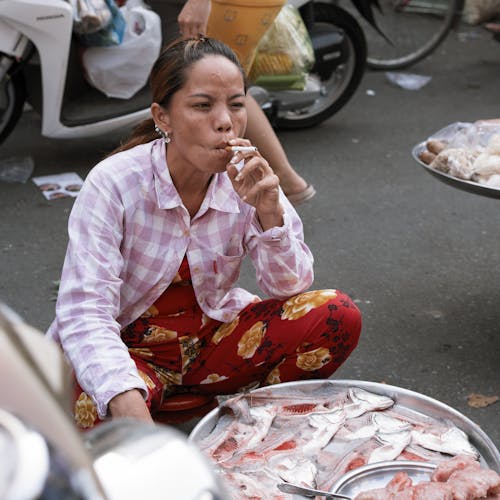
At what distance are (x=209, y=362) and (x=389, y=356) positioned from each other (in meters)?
0.95

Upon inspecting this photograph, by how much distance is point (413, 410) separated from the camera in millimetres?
2273

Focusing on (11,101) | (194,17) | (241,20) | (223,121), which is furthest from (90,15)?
(223,121)

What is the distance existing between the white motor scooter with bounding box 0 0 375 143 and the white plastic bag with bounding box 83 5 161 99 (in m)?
0.09

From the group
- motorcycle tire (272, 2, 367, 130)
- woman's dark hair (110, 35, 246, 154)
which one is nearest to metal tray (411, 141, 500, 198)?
woman's dark hair (110, 35, 246, 154)

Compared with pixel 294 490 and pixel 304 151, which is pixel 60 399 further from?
pixel 304 151

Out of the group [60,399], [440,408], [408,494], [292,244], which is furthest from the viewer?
[292,244]

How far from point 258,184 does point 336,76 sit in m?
3.59

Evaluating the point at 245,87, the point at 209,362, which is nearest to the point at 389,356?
the point at 209,362

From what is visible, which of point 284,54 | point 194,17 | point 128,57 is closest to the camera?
point 194,17

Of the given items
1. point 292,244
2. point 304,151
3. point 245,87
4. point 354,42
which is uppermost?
point 245,87

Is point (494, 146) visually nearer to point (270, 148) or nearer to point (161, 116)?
point (270, 148)

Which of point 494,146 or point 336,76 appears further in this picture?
point 336,76

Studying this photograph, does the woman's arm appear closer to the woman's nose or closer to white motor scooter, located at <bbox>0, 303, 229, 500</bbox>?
the woman's nose

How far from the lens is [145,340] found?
246 cm
